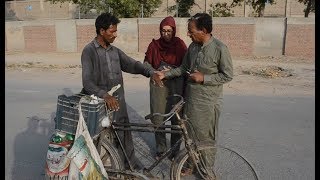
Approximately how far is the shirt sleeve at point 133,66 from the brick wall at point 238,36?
13.0 meters

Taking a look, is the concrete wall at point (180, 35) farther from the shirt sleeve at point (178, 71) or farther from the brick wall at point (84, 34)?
the shirt sleeve at point (178, 71)

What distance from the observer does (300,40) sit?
15266mm

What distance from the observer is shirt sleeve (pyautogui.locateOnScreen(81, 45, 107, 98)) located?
3.26 metres

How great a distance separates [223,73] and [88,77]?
4.11 ft

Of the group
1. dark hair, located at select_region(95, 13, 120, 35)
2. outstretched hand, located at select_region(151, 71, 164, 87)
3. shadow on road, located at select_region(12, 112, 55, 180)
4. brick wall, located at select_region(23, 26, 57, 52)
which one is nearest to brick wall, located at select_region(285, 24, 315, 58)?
brick wall, located at select_region(23, 26, 57, 52)

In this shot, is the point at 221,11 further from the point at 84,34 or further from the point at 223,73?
the point at 223,73

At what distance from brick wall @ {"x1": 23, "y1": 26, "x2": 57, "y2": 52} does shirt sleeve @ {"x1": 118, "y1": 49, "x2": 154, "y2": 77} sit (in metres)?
16.3

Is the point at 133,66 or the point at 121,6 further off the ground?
the point at 121,6

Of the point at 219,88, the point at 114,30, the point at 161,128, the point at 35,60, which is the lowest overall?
the point at 35,60

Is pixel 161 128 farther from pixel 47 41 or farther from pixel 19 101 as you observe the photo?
pixel 47 41

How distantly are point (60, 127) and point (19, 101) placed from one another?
17.1 feet

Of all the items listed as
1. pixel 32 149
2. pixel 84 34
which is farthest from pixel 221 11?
pixel 32 149

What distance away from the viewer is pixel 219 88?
342 cm

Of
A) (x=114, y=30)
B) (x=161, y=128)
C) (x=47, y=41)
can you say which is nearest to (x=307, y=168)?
(x=161, y=128)
